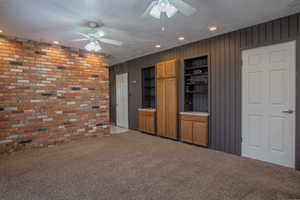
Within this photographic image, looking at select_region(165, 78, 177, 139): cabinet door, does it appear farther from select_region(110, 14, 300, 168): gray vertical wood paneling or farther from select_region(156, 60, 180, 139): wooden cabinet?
select_region(110, 14, 300, 168): gray vertical wood paneling

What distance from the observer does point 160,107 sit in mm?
4980

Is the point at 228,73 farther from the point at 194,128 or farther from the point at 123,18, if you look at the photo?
the point at 123,18

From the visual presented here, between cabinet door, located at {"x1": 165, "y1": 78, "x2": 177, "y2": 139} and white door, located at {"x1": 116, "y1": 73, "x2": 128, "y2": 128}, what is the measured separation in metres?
2.22

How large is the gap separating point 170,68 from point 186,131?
1.81 meters

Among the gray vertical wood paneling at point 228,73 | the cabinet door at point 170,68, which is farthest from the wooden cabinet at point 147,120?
the gray vertical wood paneling at point 228,73

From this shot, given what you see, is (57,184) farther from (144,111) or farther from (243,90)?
(243,90)

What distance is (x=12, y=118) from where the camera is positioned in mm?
3746

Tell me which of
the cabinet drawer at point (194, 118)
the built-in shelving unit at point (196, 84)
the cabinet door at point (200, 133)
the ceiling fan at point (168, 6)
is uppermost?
the ceiling fan at point (168, 6)

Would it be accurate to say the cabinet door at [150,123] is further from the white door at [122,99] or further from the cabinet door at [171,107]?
the white door at [122,99]

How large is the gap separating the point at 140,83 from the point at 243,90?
11.0 feet

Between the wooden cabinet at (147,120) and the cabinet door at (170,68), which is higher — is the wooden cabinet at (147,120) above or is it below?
below

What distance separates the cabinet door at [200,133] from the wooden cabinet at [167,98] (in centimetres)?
62

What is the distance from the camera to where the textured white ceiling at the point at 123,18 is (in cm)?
246

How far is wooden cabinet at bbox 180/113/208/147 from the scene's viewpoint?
392cm
